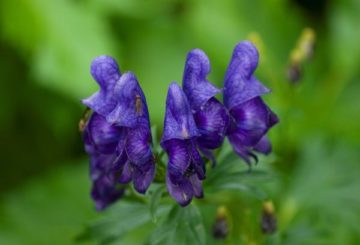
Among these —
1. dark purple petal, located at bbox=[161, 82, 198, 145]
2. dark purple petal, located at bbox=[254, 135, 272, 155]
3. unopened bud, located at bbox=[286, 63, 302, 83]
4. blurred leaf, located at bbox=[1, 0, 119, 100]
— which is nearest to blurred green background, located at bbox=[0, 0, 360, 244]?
blurred leaf, located at bbox=[1, 0, 119, 100]

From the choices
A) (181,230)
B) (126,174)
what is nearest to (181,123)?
(126,174)

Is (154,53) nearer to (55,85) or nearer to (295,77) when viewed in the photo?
(55,85)

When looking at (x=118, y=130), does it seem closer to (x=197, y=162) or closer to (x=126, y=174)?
(x=126, y=174)

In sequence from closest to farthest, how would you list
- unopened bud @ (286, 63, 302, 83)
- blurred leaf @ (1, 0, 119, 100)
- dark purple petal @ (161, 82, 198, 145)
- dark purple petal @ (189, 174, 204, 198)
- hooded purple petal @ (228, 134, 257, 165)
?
dark purple petal @ (161, 82, 198, 145), dark purple petal @ (189, 174, 204, 198), hooded purple petal @ (228, 134, 257, 165), unopened bud @ (286, 63, 302, 83), blurred leaf @ (1, 0, 119, 100)

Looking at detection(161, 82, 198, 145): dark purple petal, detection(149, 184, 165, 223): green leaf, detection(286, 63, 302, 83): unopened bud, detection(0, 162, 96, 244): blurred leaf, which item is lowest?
detection(0, 162, 96, 244): blurred leaf

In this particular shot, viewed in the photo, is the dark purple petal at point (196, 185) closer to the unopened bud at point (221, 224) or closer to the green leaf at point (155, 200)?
the green leaf at point (155, 200)

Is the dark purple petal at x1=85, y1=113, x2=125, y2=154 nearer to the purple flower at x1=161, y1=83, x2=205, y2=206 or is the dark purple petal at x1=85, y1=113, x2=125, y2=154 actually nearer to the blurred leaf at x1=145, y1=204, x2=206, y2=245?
the purple flower at x1=161, y1=83, x2=205, y2=206

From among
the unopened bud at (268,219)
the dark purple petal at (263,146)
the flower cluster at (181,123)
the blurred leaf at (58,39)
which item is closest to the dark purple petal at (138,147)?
the flower cluster at (181,123)
